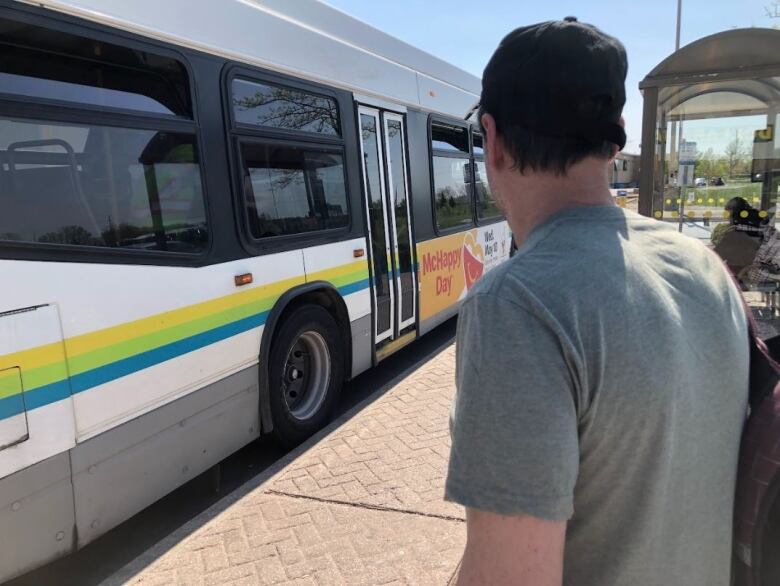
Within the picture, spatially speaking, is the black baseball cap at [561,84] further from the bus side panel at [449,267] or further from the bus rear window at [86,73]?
the bus side panel at [449,267]

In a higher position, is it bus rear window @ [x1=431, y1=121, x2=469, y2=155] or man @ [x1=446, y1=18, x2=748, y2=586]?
bus rear window @ [x1=431, y1=121, x2=469, y2=155]

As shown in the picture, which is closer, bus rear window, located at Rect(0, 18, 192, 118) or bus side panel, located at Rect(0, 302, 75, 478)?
bus side panel, located at Rect(0, 302, 75, 478)

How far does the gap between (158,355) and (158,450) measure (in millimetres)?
515

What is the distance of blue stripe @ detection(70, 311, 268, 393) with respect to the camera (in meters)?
2.82

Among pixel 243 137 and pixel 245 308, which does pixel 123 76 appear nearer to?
pixel 243 137

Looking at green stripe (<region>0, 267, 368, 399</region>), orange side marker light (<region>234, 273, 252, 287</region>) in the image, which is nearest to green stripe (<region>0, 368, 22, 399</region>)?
green stripe (<region>0, 267, 368, 399</region>)

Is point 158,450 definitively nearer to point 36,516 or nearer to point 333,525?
point 36,516

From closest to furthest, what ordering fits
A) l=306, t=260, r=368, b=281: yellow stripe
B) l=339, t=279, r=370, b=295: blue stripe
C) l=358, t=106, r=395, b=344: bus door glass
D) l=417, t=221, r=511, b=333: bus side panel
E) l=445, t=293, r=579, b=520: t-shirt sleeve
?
1. l=445, t=293, r=579, b=520: t-shirt sleeve
2. l=306, t=260, r=368, b=281: yellow stripe
3. l=339, t=279, r=370, b=295: blue stripe
4. l=358, t=106, r=395, b=344: bus door glass
5. l=417, t=221, r=511, b=333: bus side panel

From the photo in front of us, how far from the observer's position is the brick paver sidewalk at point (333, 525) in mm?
2953

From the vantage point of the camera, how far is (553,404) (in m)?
0.90

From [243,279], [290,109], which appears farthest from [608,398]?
[290,109]

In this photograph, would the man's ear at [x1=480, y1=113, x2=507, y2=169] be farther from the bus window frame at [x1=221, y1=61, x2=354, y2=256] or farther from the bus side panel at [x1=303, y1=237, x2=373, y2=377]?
the bus side panel at [x1=303, y1=237, x2=373, y2=377]

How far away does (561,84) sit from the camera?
1.02m

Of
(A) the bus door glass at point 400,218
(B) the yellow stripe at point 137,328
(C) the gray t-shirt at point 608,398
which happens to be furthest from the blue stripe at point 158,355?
(C) the gray t-shirt at point 608,398
